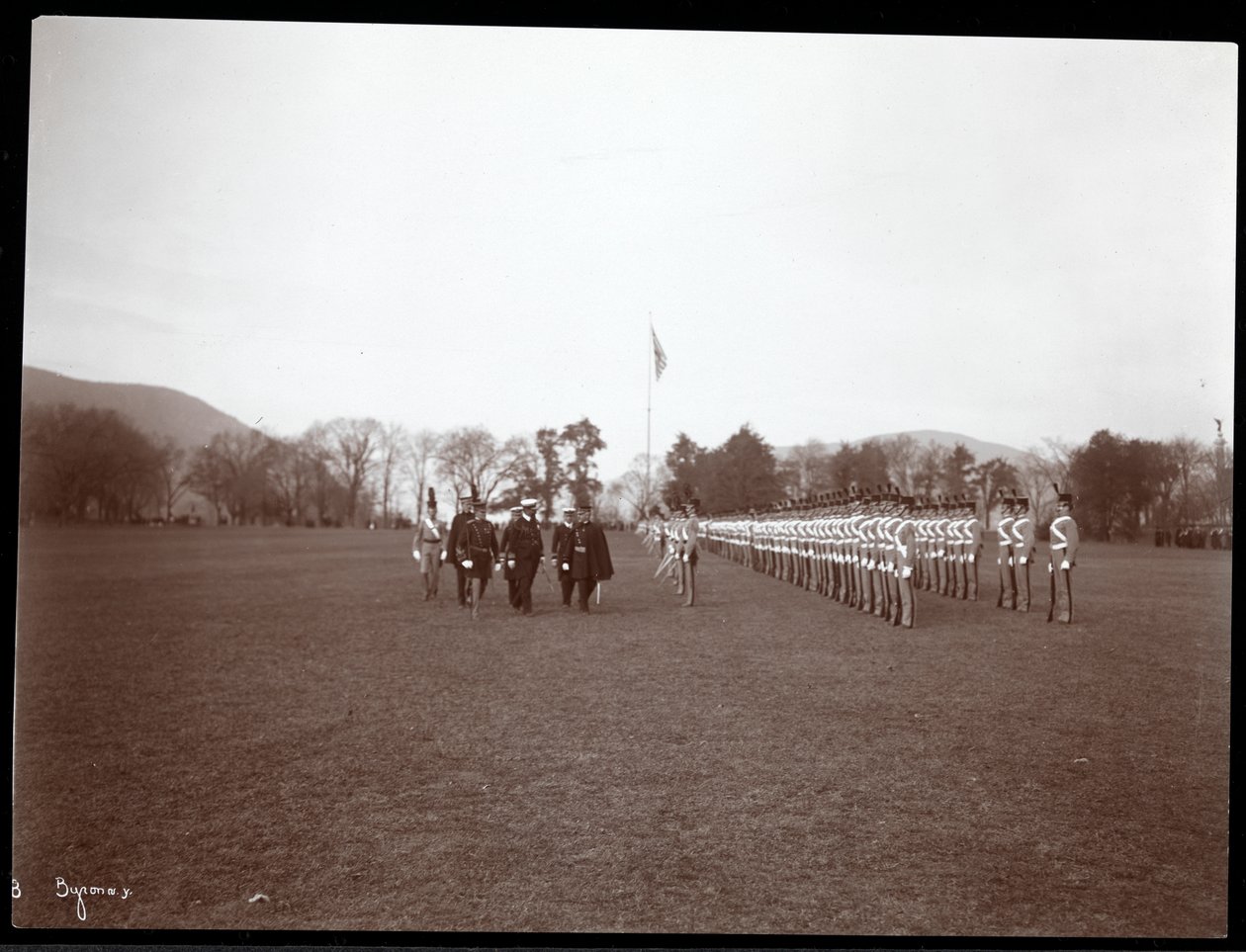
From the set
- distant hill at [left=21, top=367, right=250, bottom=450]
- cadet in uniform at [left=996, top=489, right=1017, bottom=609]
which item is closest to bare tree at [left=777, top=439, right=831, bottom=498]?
cadet in uniform at [left=996, top=489, right=1017, bottom=609]

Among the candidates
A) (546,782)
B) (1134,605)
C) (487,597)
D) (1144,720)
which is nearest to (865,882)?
(546,782)

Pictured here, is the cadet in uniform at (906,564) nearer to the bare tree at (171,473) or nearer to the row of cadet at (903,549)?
the row of cadet at (903,549)

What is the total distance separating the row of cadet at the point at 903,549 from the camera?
293 inches

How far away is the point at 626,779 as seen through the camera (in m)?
4.29

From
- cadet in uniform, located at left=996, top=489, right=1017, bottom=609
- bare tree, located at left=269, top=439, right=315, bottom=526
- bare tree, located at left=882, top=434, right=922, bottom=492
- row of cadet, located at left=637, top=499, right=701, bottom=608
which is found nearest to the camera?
bare tree, located at left=269, top=439, right=315, bottom=526

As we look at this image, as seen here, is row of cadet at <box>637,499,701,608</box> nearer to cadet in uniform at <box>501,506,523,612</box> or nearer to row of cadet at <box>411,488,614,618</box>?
row of cadet at <box>411,488,614,618</box>

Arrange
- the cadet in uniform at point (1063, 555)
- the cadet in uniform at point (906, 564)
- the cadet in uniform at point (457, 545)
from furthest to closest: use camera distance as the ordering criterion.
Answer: the cadet in uniform at point (457, 545), the cadet in uniform at point (906, 564), the cadet in uniform at point (1063, 555)

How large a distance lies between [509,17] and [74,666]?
198 inches

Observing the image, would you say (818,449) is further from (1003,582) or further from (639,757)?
(639,757)
